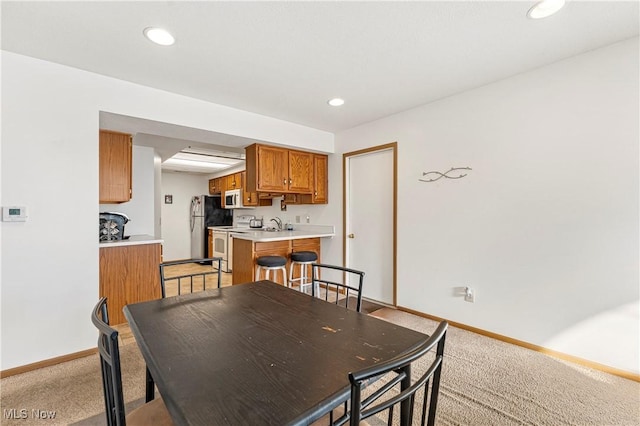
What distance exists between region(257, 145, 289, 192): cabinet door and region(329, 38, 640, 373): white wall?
1.75m

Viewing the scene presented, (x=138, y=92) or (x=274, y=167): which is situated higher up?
(x=138, y=92)

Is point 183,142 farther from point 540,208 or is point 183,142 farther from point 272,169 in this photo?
point 540,208

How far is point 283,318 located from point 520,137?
2587 millimetres

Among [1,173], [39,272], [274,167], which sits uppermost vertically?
[274,167]

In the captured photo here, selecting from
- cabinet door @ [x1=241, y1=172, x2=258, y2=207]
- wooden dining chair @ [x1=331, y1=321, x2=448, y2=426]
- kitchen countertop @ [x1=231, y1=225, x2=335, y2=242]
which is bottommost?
wooden dining chair @ [x1=331, y1=321, x2=448, y2=426]

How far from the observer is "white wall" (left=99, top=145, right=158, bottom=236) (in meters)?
4.04

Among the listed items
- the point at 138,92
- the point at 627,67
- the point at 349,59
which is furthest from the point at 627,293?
the point at 138,92

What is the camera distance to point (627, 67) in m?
2.08

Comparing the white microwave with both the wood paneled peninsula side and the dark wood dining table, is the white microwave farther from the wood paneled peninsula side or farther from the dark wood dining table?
the dark wood dining table

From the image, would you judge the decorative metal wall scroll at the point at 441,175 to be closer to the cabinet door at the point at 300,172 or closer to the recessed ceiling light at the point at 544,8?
the recessed ceiling light at the point at 544,8

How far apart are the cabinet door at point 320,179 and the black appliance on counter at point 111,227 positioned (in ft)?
8.35

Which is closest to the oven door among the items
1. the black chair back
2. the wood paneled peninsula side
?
the wood paneled peninsula side

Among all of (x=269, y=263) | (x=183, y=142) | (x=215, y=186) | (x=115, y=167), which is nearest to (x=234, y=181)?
(x=215, y=186)

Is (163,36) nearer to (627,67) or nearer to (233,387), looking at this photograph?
(233,387)
